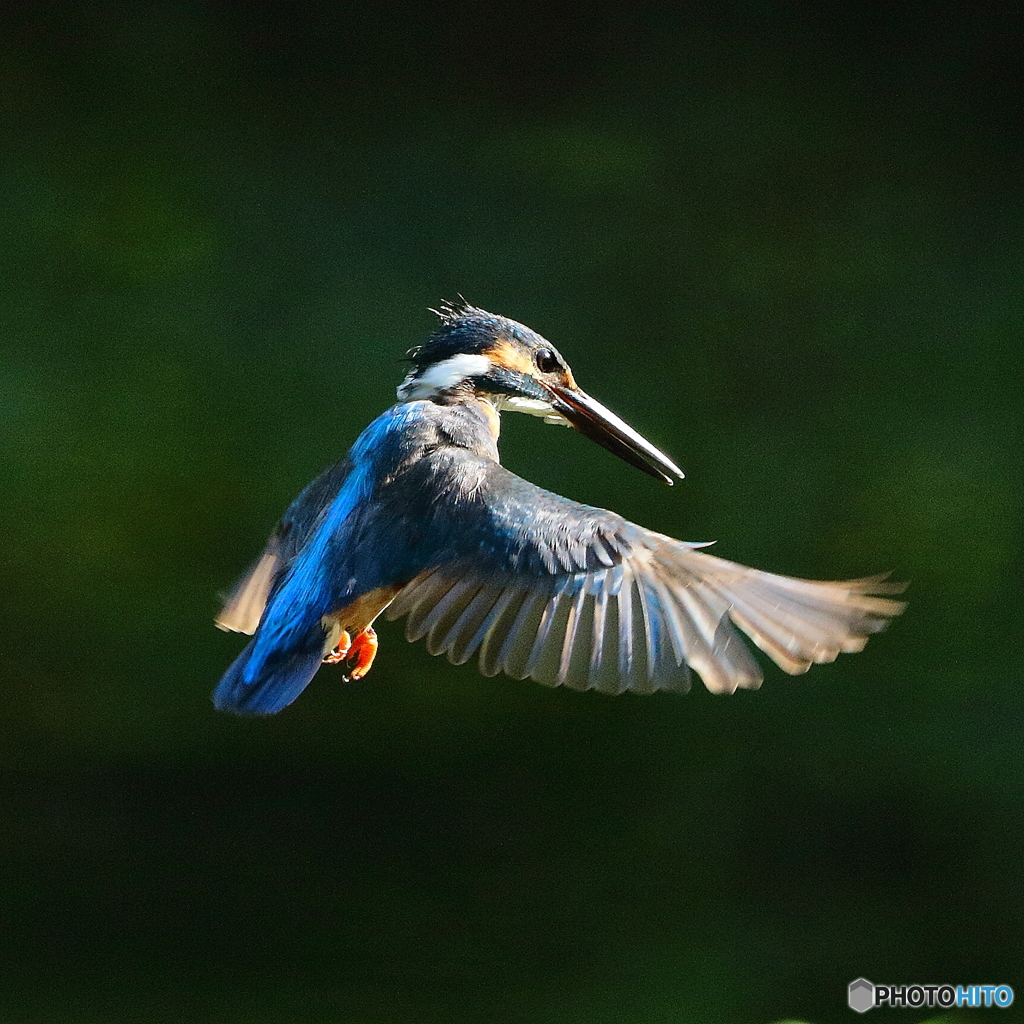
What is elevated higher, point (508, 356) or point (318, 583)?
point (508, 356)

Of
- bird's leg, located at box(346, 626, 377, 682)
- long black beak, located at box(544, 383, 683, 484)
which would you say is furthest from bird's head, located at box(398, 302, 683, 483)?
bird's leg, located at box(346, 626, 377, 682)

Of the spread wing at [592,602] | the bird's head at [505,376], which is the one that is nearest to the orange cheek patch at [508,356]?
the bird's head at [505,376]

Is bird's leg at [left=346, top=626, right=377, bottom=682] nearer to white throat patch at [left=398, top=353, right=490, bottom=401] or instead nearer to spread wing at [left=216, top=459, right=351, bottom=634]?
spread wing at [left=216, top=459, right=351, bottom=634]

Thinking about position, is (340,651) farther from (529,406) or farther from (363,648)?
(529,406)

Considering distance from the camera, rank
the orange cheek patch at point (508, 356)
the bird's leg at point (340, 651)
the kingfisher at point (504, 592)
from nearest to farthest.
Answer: the kingfisher at point (504, 592)
the bird's leg at point (340, 651)
the orange cheek patch at point (508, 356)

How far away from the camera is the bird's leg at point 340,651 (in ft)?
3.64

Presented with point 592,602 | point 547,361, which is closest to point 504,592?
point 592,602

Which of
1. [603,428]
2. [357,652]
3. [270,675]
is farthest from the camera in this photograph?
[603,428]

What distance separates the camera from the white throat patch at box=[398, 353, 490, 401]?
120cm

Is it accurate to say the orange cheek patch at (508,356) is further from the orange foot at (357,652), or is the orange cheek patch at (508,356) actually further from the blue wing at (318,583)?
the orange foot at (357,652)

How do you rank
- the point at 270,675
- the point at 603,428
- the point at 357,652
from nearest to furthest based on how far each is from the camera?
the point at 270,675
the point at 357,652
the point at 603,428

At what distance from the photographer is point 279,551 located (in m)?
1.32

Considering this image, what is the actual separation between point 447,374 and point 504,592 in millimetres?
240

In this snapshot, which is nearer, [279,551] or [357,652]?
[357,652]
